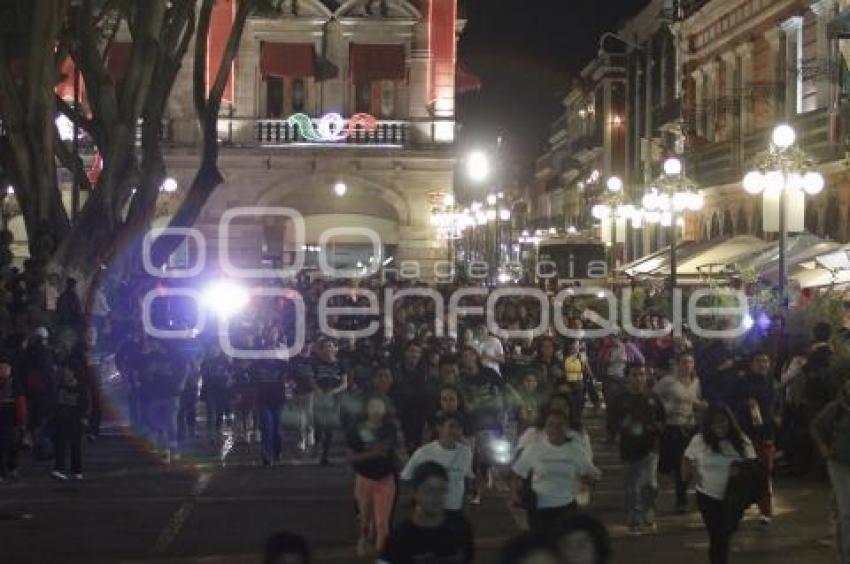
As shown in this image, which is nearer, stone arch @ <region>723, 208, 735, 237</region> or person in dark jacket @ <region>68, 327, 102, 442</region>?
person in dark jacket @ <region>68, 327, 102, 442</region>

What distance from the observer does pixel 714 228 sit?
148ft

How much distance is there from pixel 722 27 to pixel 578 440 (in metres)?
34.8

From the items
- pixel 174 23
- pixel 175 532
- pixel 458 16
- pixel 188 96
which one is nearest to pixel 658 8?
pixel 458 16

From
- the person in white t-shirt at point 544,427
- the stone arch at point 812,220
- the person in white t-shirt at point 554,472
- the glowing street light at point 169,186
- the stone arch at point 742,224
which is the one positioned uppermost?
the glowing street light at point 169,186

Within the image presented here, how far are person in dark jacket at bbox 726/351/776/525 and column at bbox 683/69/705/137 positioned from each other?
31271 mm

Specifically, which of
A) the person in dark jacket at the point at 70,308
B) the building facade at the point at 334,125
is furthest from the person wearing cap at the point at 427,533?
the building facade at the point at 334,125

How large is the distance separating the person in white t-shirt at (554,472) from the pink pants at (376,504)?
1411 millimetres

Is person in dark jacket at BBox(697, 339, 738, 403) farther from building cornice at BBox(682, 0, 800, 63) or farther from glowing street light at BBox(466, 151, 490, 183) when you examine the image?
glowing street light at BBox(466, 151, 490, 183)

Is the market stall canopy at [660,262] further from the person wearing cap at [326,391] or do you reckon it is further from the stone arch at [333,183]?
the person wearing cap at [326,391]

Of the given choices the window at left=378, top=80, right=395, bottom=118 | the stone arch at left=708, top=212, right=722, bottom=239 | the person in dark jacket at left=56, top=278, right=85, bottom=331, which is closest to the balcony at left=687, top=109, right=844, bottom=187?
the stone arch at left=708, top=212, right=722, bottom=239

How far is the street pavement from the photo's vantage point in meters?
12.6

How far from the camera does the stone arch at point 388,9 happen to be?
158ft

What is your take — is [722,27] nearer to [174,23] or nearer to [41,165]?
[174,23]

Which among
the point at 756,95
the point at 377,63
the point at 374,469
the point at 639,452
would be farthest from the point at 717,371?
the point at 377,63
